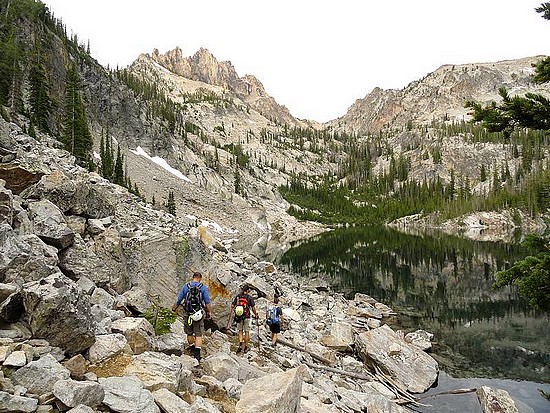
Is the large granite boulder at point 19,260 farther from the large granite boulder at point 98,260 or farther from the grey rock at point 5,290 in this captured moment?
the large granite boulder at point 98,260

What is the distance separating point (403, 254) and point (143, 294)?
Result: 59.0m

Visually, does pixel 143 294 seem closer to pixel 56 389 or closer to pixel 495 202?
pixel 56 389

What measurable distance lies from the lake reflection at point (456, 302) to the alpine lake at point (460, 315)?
0.16ft

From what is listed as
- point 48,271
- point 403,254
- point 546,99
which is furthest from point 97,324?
point 403,254

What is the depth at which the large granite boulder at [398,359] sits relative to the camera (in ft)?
52.7

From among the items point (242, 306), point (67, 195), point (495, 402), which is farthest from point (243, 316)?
point (495, 402)

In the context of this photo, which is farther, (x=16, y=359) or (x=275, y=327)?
(x=275, y=327)

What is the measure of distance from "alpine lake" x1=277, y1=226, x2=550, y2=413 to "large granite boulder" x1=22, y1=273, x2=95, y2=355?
12365mm

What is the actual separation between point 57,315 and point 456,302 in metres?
33.4

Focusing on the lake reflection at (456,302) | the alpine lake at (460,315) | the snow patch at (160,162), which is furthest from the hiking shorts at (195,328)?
the snow patch at (160,162)

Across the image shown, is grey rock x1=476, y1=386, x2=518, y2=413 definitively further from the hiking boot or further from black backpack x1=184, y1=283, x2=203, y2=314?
black backpack x1=184, y1=283, x2=203, y2=314

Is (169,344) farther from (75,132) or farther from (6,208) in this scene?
(75,132)

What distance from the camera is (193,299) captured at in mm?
10758

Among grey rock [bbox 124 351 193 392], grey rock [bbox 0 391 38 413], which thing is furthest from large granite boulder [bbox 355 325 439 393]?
grey rock [bbox 0 391 38 413]
